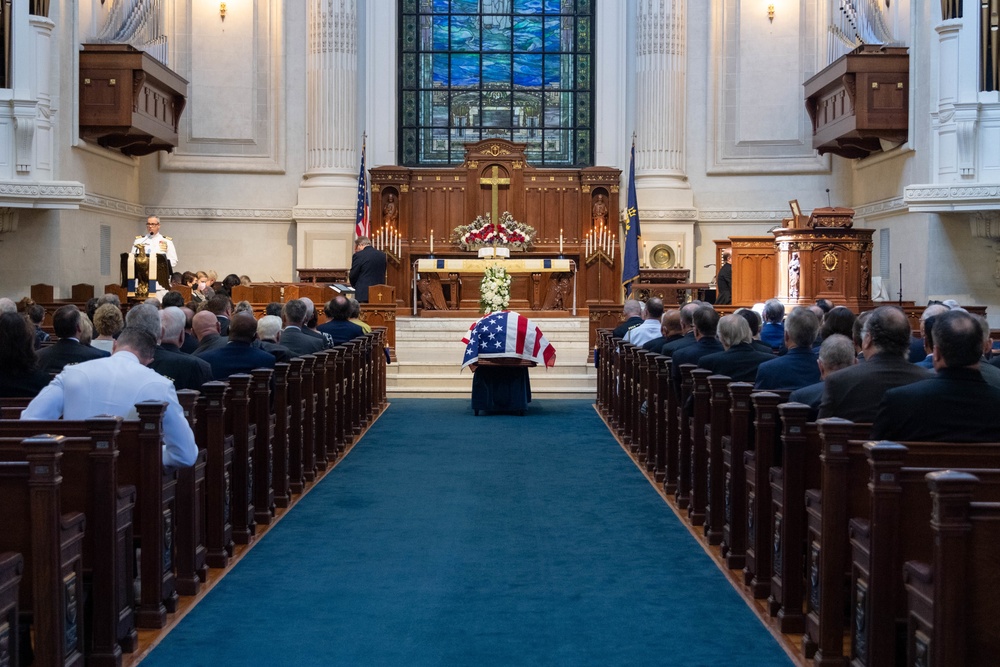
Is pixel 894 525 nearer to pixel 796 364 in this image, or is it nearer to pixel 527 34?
pixel 796 364

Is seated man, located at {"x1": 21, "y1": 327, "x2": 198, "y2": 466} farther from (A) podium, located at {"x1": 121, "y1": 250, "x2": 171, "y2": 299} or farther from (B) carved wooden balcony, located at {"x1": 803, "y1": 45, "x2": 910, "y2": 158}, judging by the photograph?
(B) carved wooden balcony, located at {"x1": 803, "y1": 45, "x2": 910, "y2": 158}

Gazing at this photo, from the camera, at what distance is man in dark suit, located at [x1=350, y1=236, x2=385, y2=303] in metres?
16.5

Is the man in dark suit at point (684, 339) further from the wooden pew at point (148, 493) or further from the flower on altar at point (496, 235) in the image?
the flower on altar at point (496, 235)

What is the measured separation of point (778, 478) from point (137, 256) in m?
11.3

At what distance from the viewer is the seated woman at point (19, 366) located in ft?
19.2

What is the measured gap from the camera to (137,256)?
14.9 metres

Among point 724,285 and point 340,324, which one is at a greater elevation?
point 724,285

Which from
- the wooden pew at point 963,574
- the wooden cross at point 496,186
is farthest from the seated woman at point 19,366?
the wooden cross at point 496,186

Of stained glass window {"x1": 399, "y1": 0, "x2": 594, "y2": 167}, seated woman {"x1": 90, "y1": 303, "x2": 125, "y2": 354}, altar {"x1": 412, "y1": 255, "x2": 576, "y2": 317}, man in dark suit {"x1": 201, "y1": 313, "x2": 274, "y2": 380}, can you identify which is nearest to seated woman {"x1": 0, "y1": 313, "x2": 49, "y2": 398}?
seated woman {"x1": 90, "y1": 303, "x2": 125, "y2": 354}

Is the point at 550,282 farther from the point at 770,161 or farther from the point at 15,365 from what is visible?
the point at 15,365

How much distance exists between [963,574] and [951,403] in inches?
44.5

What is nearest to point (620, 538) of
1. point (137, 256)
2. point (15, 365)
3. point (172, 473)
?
point (172, 473)

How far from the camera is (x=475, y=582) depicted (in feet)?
18.9

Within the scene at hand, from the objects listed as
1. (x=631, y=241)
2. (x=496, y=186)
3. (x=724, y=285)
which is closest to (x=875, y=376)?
(x=724, y=285)
